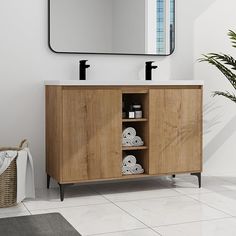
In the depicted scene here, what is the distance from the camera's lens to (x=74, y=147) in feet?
11.0

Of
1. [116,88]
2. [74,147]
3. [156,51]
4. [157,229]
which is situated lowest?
[157,229]

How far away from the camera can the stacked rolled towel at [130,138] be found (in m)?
3.60

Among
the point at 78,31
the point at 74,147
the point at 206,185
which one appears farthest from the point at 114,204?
the point at 78,31

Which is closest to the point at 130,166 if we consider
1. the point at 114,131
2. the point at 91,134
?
the point at 114,131

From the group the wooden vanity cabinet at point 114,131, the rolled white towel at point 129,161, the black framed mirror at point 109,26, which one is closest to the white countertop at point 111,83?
the wooden vanity cabinet at point 114,131

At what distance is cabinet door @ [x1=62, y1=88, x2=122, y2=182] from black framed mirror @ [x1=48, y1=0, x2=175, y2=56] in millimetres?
575

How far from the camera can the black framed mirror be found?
3717 millimetres

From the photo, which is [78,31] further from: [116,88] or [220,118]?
[220,118]

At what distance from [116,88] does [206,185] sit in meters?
1.19

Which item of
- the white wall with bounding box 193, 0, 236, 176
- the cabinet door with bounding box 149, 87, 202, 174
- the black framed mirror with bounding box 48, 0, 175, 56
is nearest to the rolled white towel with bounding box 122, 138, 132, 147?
the cabinet door with bounding box 149, 87, 202, 174

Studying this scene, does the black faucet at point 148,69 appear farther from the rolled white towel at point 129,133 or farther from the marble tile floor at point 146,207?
the marble tile floor at point 146,207

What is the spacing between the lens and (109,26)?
380 cm

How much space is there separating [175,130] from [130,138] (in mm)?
361

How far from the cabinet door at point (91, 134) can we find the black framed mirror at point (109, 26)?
1.89 feet
